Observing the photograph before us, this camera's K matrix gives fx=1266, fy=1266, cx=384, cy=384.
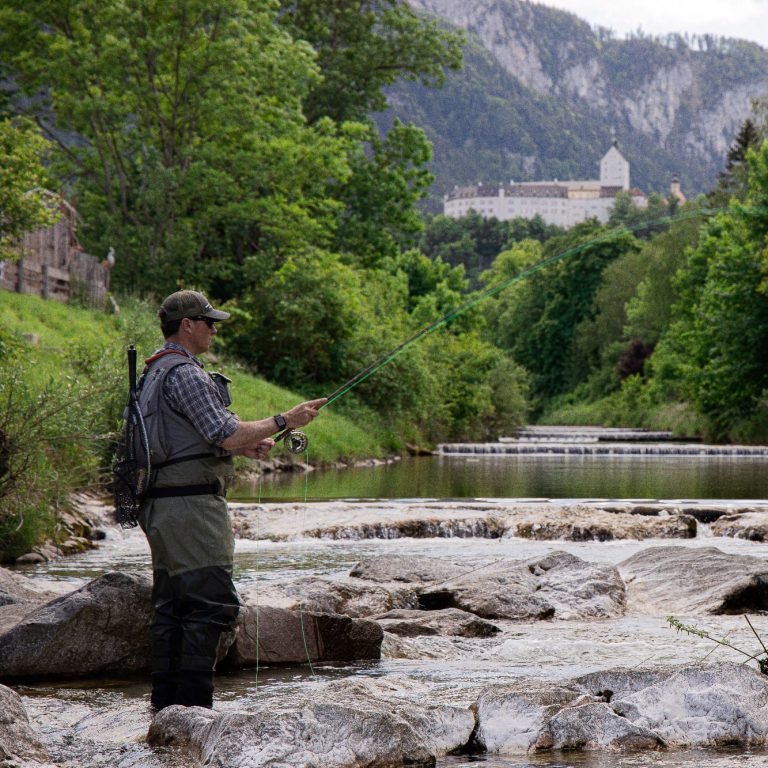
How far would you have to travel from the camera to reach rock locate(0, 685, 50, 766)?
5008 mm

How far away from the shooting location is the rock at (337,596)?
27.6 feet

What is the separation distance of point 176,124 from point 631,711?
2727 cm

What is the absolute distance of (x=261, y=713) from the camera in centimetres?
516

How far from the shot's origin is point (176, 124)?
31.1m

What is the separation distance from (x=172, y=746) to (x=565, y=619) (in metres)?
4.39

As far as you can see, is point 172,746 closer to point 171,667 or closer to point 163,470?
point 171,667

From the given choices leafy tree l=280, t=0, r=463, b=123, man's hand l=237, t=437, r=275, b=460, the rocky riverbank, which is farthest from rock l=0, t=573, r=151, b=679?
leafy tree l=280, t=0, r=463, b=123

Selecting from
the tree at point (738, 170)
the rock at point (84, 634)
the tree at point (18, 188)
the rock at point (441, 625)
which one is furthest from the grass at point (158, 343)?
the tree at point (738, 170)

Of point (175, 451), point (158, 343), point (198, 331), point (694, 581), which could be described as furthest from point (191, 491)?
point (158, 343)

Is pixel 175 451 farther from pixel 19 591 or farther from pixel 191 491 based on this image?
pixel 19 591

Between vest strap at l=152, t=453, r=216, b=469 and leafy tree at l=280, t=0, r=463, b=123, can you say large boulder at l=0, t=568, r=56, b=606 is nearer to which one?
vest strap at l=152, t=453, r=216, b=469

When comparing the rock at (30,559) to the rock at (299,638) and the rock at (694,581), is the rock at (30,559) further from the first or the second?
the rock at (694,581)

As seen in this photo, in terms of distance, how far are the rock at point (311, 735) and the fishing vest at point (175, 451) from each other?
955 millimetres

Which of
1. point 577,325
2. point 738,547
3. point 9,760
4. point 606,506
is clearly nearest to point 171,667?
point 9,760
